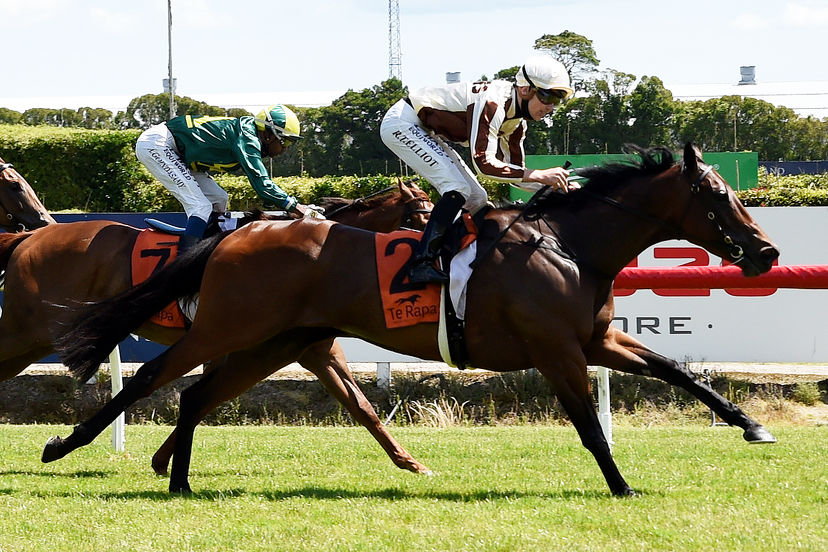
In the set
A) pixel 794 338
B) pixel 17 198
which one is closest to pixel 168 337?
pixel 17 198

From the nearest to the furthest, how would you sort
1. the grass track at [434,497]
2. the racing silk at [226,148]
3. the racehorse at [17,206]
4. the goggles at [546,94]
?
1. the grass track at [434,497]
2. the goggles at [546,94]
3. the racing silk at [226,148]
4. the racehorse at [17,206]

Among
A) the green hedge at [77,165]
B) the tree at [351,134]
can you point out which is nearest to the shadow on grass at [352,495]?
the green hedge at [77,165]

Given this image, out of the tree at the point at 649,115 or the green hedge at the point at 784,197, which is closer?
the green hedge at the point at 784,197

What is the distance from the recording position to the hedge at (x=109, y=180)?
15320mm

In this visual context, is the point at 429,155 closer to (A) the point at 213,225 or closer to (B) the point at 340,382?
(B) the point at 340,382

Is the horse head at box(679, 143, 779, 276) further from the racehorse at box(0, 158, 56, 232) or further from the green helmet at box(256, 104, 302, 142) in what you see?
the racehorse at box(0, 158, 56, 232)

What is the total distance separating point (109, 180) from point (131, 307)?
1098 cm

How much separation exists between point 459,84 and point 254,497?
8.03 feet

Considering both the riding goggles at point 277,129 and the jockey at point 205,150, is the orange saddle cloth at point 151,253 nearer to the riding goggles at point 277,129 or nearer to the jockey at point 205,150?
the jockey at point 205,150

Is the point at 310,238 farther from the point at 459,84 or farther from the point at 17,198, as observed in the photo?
the point at 17,198

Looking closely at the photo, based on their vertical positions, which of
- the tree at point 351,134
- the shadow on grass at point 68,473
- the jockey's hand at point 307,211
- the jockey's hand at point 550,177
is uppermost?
the tree at point 351,134

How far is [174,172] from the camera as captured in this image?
7555mm

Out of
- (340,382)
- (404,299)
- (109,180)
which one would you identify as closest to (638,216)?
(404,299)

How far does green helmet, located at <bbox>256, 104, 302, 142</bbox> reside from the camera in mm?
7375
